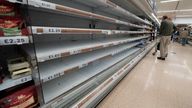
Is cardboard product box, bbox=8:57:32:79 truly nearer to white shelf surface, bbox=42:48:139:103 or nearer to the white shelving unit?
the white shelving unit

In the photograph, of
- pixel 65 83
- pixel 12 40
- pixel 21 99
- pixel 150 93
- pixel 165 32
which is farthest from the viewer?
pixel 165 32

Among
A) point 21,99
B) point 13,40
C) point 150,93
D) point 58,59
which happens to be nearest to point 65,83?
point 58,59

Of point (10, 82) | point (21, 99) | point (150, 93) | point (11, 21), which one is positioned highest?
point (11, 21)

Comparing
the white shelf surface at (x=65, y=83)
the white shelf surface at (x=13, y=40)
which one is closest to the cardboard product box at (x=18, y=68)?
the white shelf surface at (x=13, y=40)

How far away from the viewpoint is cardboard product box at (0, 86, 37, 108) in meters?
0.74

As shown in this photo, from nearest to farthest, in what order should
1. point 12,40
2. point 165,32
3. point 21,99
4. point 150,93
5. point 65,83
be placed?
point 12,40 → point 21,99 → point 65,83 → point 150,93 → point 165,32

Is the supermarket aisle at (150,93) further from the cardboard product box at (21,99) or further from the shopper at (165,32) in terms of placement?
the shopper at (165,32)

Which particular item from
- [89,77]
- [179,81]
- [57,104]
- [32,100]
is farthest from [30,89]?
[179,81]

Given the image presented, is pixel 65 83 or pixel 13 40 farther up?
pixel 13 40

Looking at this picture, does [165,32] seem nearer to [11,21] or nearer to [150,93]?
[150,93]

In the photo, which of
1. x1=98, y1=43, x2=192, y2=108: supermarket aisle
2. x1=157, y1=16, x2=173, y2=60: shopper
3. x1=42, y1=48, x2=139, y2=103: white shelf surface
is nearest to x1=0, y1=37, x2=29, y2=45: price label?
x1=42, y1=48, x2=139, y2=103: white shelf surface

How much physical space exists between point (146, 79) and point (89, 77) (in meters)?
1.55

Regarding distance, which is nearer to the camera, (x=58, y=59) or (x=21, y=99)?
(x=21, y=99)

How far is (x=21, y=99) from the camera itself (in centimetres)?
81
